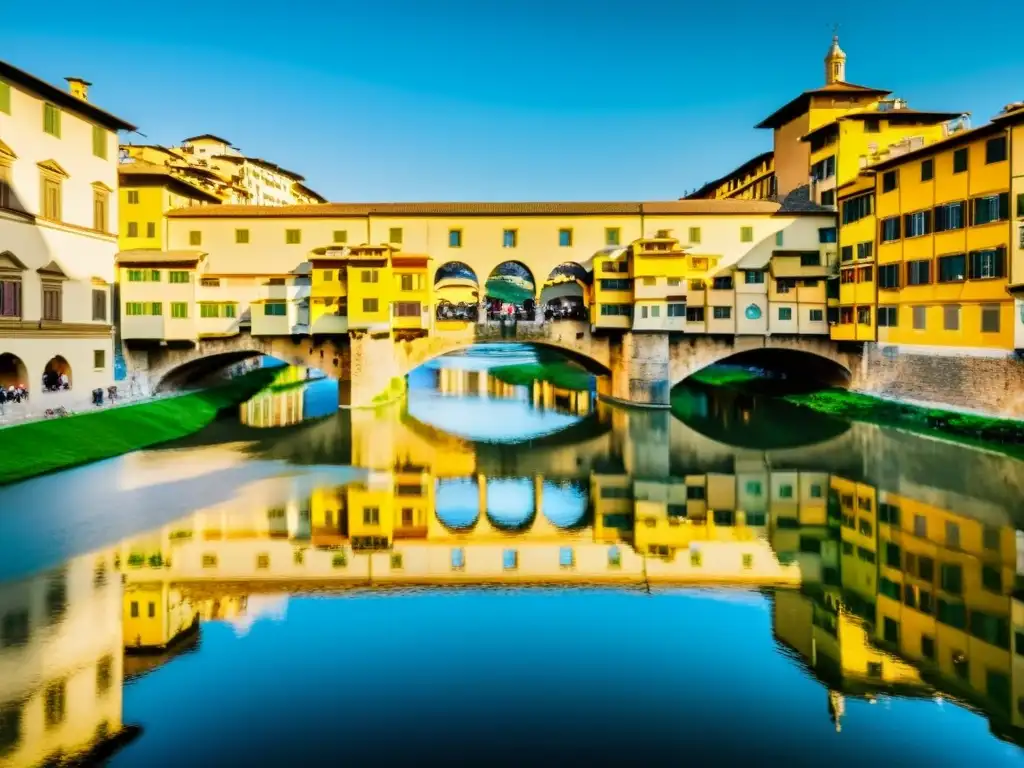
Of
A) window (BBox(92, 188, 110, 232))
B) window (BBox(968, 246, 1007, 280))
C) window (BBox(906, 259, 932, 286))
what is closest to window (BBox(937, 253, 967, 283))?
window (BBox(968, 246, 1007, 280))

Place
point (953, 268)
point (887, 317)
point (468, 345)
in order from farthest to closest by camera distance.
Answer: point (468, 345)
point (887, 317)
point (953, 268)

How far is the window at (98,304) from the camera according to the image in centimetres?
3891

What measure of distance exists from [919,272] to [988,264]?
16.2 feet

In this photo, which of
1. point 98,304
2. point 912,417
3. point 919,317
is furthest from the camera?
point 919,317

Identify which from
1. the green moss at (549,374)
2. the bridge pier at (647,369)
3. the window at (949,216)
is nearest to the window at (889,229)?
the window at (949,216)

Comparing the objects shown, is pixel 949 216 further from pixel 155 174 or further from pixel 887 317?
pixel 155 174

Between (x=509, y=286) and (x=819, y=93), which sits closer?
(x=819, y=93)

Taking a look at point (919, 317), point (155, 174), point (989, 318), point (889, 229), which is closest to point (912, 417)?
point (919, 317)

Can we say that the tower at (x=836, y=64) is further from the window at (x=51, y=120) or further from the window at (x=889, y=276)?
the window at (x=51, y=120)

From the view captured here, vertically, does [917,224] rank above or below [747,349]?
above

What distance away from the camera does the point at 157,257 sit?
4409 centimetres

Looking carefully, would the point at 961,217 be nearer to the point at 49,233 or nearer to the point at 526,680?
the point at 526,680

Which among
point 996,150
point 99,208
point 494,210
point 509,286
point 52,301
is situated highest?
point 509,286

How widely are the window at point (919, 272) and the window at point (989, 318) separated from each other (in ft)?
13.5
